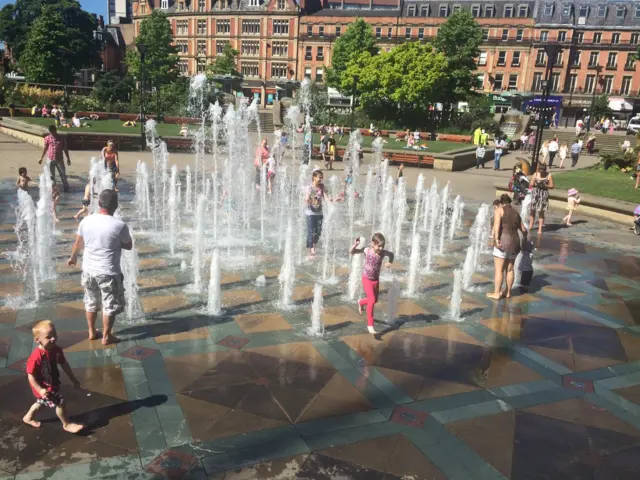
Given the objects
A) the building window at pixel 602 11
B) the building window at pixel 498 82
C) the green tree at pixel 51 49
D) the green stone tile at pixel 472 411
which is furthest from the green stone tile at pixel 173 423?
the building window at pixel 602 11

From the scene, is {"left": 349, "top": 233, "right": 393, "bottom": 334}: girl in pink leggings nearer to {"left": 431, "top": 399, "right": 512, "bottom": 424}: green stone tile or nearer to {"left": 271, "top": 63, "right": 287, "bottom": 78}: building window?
{"left": 431, "top": 399, "right": 512, "bottom": 424}: green stone tile

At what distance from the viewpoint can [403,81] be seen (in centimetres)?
4547

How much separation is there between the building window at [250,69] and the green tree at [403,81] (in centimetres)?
3032

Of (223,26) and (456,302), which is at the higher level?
(223,26)

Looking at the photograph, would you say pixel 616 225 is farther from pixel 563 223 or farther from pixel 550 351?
pixel 550 351

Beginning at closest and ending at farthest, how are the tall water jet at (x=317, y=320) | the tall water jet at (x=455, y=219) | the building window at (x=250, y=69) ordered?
1. the tall water jet at (x=317, y=320)
2. the tall water jet at (x=455, y=219)
3. the building window at (x=250, y=69)

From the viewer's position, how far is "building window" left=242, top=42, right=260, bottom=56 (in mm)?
74875

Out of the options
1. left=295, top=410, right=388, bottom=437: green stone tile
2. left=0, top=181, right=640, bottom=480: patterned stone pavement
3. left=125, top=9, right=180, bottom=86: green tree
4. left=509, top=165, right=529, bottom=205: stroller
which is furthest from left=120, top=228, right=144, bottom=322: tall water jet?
left=125, top=9, right=180, bottom=86: green tree

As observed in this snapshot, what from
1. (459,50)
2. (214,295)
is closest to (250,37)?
(459,50)

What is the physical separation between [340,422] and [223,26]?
78570 millimetres

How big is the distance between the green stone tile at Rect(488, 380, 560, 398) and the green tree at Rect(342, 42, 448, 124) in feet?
138

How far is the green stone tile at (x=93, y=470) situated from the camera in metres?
3.89

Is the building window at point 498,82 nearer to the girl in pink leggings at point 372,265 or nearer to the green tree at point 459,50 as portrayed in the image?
the green tree at point 459,50

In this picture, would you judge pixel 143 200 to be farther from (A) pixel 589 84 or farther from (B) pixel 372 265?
(A) pixel 589 84
